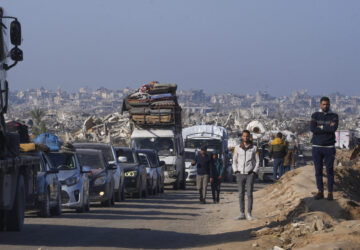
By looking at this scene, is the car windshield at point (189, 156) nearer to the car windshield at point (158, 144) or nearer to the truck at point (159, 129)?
the truck at point (159, 129)

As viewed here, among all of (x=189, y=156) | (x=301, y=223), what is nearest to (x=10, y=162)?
(x=301, y=223)

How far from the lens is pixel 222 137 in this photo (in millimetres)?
52375

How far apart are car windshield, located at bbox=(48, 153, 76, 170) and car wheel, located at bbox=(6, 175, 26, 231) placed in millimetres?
6471

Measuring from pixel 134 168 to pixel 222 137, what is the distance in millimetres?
22126

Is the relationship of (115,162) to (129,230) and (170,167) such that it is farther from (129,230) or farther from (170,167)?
(170,167)

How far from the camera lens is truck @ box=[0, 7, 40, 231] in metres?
13.7

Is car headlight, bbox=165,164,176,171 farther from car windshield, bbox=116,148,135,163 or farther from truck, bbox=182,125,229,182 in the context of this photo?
truck, bbox=182,125,229,182

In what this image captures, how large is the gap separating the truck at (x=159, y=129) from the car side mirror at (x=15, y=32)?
85.4ft

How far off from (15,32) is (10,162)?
1.94 m

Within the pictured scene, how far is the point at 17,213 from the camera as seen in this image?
15250mm

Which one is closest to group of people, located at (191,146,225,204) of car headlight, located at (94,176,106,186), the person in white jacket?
car headlight, located at (94,176,106,186)

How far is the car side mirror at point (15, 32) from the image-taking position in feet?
44.5

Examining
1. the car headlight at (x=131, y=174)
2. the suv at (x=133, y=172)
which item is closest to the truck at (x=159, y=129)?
the suv at (x=133, y=172)

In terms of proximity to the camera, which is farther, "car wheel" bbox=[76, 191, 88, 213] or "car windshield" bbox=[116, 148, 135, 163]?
"car windshield" bbox=[116, 148, 135, 163]
